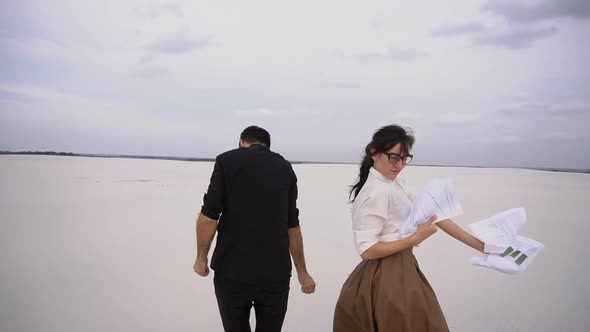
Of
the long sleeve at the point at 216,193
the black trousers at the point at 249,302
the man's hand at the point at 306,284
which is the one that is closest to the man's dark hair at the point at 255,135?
the long sleeve at the point at 216,193

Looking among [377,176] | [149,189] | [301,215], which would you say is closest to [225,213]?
[377,176]

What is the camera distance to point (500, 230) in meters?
2.14

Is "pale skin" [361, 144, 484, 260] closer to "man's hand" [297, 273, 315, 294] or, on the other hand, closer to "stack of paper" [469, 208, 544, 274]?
"stack of paper" [469, 208, 544, 274]

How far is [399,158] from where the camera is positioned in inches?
89.1

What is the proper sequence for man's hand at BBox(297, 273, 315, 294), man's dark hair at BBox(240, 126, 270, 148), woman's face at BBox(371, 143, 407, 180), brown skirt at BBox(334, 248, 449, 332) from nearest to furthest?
brown skirt at BBox(334, 248, 449, 332)
woman's face at BBox(371, 143, 407, 180)
man's dark hair at BBox(240, 126, 270, 148)
man's hand at BBox(297, 273, 315, 294)

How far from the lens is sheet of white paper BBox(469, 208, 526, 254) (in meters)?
2.09

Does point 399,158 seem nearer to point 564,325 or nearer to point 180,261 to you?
point 564,325

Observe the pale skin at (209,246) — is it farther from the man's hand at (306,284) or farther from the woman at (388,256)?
the woman at (388,256)

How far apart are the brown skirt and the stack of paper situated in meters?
0.32

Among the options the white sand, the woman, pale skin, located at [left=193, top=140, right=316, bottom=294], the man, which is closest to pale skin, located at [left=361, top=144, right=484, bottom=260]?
the woman

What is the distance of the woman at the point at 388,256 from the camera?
214cm

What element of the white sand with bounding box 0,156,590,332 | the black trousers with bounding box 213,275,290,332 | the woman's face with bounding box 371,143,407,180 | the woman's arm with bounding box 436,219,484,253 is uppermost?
the woman's face with bounding box 371,143,407,180

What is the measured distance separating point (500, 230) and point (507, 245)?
0.09 metres

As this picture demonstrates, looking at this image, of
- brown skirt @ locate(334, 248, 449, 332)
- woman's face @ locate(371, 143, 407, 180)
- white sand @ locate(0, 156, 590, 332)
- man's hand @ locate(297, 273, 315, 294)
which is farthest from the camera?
white sand @ locate(0, 156, 590, 332)
